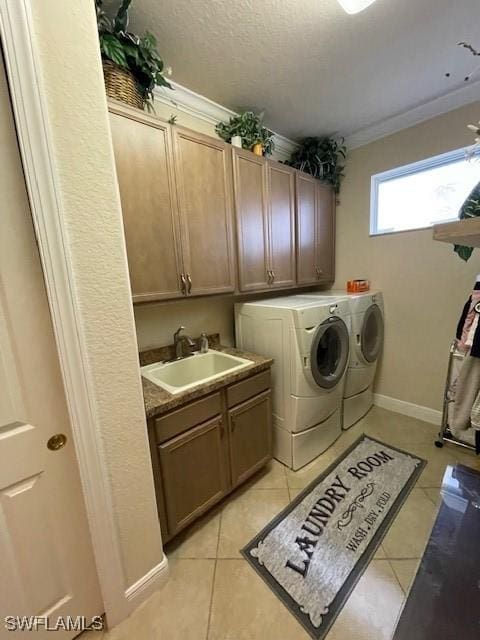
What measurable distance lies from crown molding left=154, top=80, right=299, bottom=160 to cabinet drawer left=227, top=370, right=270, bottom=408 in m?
1.88

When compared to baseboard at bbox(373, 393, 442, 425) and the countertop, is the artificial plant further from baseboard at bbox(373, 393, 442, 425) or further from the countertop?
baseboard at bbox(373, 393, 442, 425)

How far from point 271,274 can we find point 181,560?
6.00ft

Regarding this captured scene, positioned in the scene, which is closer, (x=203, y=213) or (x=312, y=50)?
(x=312, y=50)

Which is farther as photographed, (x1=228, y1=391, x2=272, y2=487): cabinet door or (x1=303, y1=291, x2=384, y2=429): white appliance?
(x1=303, y1=291, x2=384, y2=429): white appliance

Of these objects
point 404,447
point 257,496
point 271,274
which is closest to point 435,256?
point 271,274

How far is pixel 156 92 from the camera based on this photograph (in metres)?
1.65

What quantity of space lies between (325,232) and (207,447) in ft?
7.07

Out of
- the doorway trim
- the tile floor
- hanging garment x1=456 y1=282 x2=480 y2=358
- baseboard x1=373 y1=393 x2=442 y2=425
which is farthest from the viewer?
baseboard x1=373 y1=393 x2=442 y2=425

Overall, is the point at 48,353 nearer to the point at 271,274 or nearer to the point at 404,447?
the point at 271,274

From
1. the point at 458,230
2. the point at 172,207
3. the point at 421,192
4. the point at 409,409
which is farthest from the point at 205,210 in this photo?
the point at 409,409

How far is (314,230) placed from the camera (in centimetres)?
238

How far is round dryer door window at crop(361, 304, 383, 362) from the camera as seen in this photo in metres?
2.23

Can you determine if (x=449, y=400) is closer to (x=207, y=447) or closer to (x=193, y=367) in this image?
(x=207, y=447)

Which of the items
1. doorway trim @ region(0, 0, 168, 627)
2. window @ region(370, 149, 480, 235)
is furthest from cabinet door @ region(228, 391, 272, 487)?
window @ region(370, 149, 480, 235)
